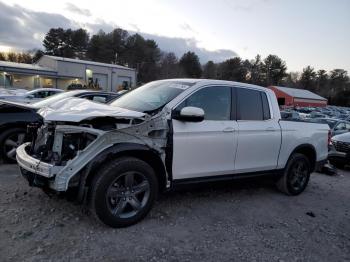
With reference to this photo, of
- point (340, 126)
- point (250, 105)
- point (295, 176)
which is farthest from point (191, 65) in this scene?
point (250, 105)

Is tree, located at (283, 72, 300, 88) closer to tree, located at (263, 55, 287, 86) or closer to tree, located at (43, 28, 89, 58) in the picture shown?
tree, located at (263, 55, 287, 86)

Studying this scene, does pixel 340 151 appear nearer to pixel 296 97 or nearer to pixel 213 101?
pixel 213 101

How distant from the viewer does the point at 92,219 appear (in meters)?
4.33

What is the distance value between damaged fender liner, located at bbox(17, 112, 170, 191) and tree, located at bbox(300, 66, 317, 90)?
11794 cm

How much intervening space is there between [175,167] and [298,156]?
2.88m

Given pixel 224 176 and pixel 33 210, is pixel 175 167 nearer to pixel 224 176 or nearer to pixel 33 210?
pixel 224 176

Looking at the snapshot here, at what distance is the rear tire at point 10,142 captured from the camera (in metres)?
6.59

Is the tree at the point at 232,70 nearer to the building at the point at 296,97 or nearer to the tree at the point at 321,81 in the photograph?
the building at the point at 296,97

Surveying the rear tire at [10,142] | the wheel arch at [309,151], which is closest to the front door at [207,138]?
the wheel arch at [309,151]

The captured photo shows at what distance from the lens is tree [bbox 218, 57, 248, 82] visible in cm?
9794

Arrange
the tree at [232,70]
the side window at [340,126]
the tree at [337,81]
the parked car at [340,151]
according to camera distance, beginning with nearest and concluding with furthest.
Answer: the parked car at [340,151]
the side window at [340,126]
the tree at [232,70]
the tree at [337,81]

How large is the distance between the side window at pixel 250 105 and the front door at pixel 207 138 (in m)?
0.22

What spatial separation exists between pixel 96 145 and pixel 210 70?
316 feet

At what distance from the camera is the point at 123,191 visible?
4.14m
